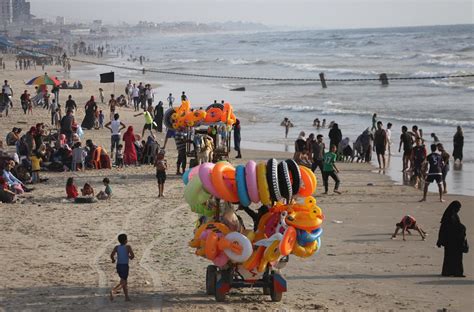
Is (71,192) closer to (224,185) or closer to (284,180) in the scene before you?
(224,185)

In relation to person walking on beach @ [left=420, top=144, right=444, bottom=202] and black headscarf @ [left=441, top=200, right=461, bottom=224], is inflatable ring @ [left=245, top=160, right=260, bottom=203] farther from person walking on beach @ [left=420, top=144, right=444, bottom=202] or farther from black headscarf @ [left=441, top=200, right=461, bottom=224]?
person walking on beach @ [left=420, top=144, right=444, bottom=202]

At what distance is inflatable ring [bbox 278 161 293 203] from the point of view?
32.3 ft

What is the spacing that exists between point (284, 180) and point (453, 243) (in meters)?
3.16

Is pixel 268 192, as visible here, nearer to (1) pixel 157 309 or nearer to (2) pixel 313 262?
(1) pixel 157 309

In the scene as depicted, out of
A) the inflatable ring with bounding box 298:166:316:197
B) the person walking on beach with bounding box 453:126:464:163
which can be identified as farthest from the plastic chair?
the inflatable ring with bounding box 298:166:316:197

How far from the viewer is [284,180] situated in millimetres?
9852

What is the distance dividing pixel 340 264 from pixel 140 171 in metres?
9.36

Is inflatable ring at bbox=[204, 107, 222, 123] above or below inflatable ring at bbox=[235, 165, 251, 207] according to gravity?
below

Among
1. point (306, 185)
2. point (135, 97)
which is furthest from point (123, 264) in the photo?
point (135, 97)

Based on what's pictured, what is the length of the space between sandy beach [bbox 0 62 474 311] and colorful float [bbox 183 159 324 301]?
0.39 metres

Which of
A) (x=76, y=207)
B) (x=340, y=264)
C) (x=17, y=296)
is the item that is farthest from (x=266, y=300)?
(x=76, y=207)

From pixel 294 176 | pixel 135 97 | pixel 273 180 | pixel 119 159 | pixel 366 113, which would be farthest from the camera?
pixel 366 113

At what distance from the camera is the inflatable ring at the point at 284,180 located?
9852 mm

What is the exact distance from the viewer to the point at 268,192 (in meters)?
9.89
